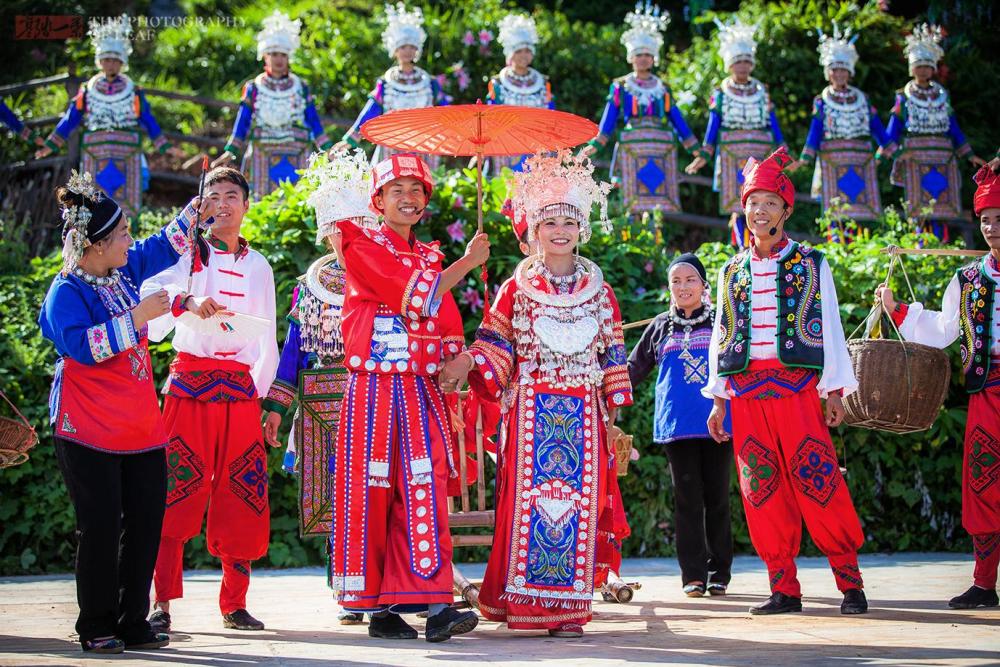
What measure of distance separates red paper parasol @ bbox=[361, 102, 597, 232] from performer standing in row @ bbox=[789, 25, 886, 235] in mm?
7766

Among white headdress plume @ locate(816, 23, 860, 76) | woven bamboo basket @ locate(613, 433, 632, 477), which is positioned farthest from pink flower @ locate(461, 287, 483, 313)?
white headdress plume @ locate(816, 23, 860, 76)

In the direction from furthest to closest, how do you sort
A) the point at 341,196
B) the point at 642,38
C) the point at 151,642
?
the point at 642,38 → the point at 341,196 → the point at 151,642

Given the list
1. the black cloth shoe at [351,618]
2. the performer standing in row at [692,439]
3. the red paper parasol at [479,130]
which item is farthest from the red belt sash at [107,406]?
the performer standing in row at [692,439]

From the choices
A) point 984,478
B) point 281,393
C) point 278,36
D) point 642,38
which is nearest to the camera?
point 281,393

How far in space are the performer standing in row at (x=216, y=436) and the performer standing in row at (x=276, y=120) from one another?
662cm

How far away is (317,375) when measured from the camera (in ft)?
18.5

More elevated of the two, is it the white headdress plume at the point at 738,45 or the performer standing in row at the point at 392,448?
the white headdress plume at the point at 738,45

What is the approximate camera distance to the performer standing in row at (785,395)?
5324 mm

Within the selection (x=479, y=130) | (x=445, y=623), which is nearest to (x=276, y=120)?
(x=479, y=130)

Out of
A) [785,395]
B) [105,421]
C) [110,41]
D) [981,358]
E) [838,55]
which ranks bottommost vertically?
[105,421]

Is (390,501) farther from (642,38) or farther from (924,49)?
(924,49)

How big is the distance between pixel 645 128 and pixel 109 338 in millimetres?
8642

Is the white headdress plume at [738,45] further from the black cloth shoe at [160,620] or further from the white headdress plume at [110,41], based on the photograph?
the black cloth shoe at [160,620]

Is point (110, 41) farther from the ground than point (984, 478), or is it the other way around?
point (110, 41)
